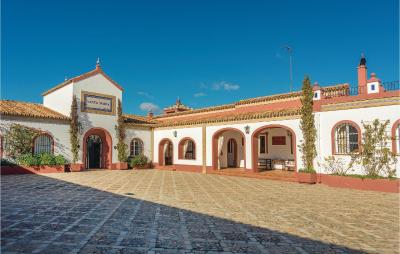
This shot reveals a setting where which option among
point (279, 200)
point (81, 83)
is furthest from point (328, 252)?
point (81, 83)

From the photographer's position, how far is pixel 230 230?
235 inches

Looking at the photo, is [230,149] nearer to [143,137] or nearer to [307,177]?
[143,137]

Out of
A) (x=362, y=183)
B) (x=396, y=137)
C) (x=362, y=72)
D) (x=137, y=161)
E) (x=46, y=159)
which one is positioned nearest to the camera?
(x=396, y=137)

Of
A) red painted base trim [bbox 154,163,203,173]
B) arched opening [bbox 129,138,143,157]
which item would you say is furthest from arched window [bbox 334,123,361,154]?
arched opening [bbox 129,138,143,157]

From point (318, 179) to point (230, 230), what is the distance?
903 cm

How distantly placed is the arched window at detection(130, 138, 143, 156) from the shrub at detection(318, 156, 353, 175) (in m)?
14.7

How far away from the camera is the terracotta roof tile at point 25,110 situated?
16.8 m

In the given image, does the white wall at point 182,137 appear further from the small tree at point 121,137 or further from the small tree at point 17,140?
the small tree at point 17,140

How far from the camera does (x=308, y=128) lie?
13570mm

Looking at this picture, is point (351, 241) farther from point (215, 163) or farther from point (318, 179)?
point (215, 163)

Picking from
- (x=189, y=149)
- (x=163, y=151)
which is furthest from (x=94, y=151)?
(x=189, y=149)

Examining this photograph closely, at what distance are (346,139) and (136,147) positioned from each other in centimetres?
1593

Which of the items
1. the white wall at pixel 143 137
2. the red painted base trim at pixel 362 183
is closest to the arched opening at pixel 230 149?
the white wall at pixel 143 137

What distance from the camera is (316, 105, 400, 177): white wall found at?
11438 mm
